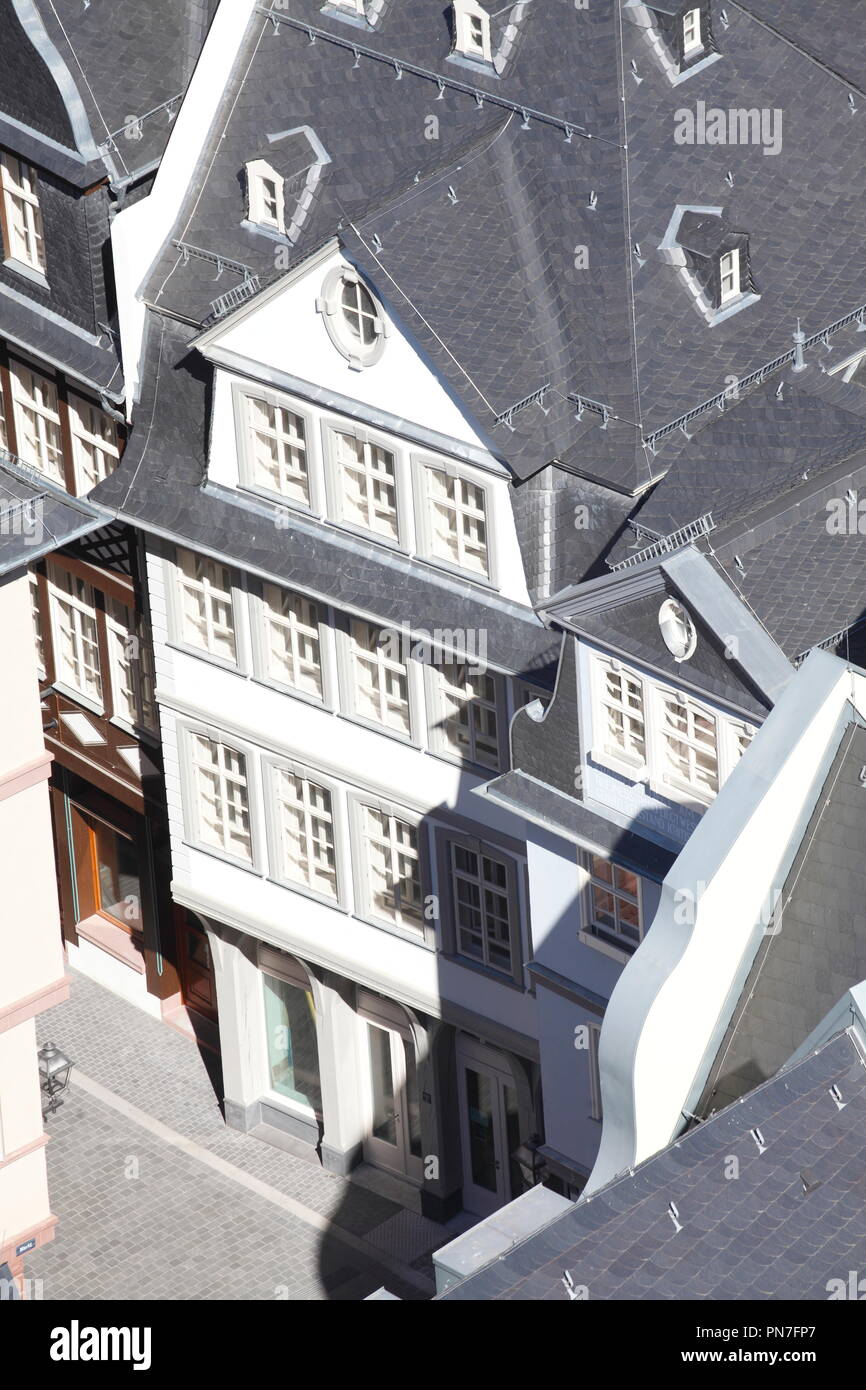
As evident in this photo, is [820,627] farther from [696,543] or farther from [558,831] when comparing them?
[558,831]

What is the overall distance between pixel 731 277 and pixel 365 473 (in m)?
7.69

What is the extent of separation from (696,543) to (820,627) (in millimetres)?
2373

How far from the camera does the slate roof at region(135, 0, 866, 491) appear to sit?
2111 inches

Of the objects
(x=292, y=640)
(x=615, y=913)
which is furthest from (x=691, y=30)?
(x=615, y=913)

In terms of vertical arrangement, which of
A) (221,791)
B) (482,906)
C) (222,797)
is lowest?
(482,906)

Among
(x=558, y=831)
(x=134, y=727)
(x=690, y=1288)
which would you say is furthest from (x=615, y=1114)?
(x=134, y=727)

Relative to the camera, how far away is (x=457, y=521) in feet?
182

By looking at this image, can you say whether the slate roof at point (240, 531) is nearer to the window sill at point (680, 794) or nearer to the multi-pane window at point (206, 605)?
the multi-pane window at point (206, 605)

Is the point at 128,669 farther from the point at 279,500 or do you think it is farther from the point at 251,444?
the point at 251,444

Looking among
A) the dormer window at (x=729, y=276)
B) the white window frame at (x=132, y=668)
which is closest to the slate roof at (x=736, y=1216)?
the dormer window at (x=729, y=276)

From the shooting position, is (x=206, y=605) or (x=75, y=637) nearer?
(x=206, y=605)

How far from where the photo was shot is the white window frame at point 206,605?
199 ft

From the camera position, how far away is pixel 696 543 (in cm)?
4825

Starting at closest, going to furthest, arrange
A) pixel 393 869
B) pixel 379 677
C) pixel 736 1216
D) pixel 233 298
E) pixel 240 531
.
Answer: pixel 736 1216, pixel 233 298, pixel 240 531, pixel 379 677, pixel 393 869
